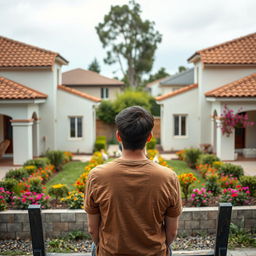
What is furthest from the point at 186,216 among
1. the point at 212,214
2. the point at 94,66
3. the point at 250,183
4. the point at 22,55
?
the point at 94,66

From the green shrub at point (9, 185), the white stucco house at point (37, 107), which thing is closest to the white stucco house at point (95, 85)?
the white stucco house at point (37, 107)

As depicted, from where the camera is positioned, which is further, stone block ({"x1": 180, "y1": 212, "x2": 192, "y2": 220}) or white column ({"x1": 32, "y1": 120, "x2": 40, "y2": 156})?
white column ({"x1": 32, "y1": 120, "x2": 40, "y2": 156})

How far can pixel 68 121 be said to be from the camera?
63.1ft

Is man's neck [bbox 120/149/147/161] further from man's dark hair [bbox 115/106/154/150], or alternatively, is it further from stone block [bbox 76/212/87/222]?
stone block [bbox 76/212/87/222]

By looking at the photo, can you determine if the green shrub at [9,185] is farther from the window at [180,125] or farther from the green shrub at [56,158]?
the window at [180,125]

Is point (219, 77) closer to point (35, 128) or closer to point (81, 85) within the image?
point (35, 128)

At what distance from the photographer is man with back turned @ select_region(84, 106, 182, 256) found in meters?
2.66

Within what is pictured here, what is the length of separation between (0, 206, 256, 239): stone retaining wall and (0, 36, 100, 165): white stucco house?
799cm

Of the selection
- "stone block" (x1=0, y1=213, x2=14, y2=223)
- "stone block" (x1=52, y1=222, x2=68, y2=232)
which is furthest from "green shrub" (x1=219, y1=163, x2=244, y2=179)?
"stone block" (x1=0, y1=213, x2=14, y2=223)

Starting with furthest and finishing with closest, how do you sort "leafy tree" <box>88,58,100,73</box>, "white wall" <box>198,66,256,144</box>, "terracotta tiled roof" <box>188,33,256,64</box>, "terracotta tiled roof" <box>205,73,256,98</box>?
"leafy tree" <box>88,58,100,73</box> → "white wall" <box>198,66,256,144</box> → "terracotta tiled roof" <box>188,33,256,64</box> → "terracotta tiled roof" <box>205,73,256,98</box>

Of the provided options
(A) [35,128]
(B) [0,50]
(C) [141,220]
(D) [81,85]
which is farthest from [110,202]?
(D) [81,85]

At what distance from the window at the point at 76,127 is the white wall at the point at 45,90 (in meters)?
1.19

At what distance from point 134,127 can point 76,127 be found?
55.8ft

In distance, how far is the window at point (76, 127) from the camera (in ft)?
63.7
